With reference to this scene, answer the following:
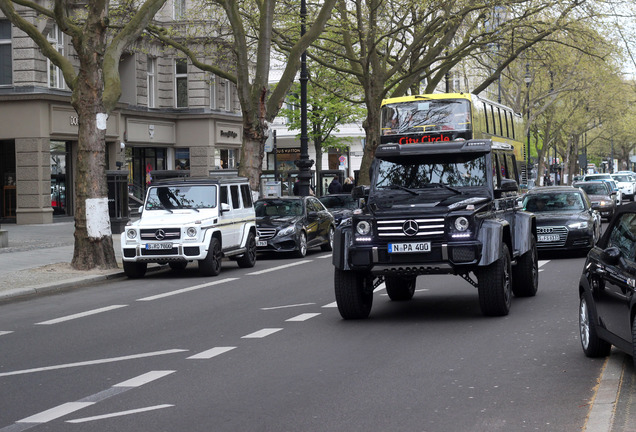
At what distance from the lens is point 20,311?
14.7 metres

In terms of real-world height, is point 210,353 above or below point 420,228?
below

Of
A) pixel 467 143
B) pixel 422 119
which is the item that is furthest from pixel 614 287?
pixel 422 119

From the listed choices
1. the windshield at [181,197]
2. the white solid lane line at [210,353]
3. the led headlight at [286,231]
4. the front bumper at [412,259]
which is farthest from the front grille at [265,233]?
the white solid lane line at [210,353]

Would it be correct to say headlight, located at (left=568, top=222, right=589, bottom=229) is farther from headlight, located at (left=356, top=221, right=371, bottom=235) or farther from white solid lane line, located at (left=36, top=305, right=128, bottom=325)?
headlight, located at (left=356, top=221, right=371, bottom=235)

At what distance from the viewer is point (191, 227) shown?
19.3 meters

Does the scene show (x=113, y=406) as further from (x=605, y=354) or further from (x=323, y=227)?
(x=323, y=227)

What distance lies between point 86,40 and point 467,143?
9.24 metres

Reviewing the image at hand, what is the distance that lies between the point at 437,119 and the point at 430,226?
12.3m

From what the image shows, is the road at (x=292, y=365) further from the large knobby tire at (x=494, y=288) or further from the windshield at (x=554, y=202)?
the windshield at (x=554, y=202)

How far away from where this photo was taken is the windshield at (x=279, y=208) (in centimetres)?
2539

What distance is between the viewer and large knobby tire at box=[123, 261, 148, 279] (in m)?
19.7

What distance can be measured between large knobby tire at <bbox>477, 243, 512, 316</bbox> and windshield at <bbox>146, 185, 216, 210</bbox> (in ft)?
29.8

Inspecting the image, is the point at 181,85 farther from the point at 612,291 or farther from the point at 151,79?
the point at 612,291

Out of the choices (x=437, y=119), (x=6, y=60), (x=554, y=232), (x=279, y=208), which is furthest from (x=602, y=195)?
(x=6, y=60)
